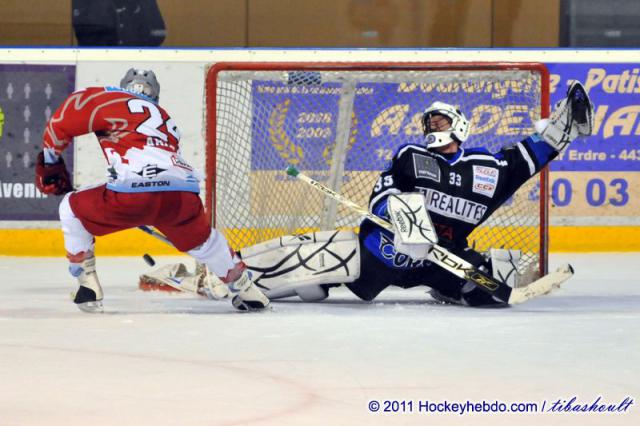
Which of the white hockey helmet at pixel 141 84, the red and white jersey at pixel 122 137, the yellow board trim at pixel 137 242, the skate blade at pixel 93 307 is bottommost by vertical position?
the skate blade at pixel 93 307

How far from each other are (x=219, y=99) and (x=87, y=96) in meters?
1.34

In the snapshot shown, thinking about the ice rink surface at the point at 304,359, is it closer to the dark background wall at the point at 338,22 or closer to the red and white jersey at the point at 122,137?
the red and white jersey at the point at 122,137

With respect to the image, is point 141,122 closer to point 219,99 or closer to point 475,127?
point 219,99

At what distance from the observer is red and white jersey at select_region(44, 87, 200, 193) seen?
4.27 meters

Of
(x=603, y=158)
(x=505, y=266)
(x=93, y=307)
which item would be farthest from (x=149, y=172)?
(x=603, y=158)

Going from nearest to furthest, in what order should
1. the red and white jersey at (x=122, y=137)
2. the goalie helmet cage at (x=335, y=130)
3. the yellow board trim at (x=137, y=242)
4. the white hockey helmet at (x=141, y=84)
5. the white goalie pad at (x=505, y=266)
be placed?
the red and white jersey at (x=122, y=137) < the white hockey helmet at (x=141, y=84) < the white goalie pad at (x=505, y=266) < the goalie helmet cage at (x=335, y=130) < the yellow board trim at (x=137, y=242)

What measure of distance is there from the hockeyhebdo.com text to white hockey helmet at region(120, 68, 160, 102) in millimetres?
1989

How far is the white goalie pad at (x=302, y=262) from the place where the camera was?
472 centimetres

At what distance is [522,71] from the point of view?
5504 mm

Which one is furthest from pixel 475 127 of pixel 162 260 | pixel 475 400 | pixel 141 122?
pixel 475 400

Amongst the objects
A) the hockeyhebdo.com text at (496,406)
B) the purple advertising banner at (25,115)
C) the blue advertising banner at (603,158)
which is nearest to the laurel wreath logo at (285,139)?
the purple advertising banner at (25,115)

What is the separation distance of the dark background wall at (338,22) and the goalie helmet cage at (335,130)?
3.27 ft

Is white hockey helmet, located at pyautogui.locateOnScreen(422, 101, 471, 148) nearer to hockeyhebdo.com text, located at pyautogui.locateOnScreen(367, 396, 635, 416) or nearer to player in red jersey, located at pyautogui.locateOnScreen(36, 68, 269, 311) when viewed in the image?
player in red jersey, located at pyautogui.locateOnScreen(36, 68, 269, 311)

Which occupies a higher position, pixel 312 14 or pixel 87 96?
pixel 312 14
